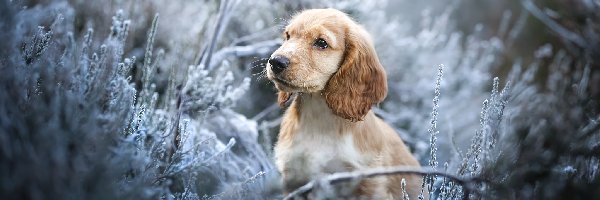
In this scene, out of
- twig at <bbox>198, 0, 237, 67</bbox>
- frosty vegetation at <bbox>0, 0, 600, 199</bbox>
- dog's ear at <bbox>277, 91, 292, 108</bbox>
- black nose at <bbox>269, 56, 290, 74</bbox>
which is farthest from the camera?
twig at <bbox>198, 0, 237, 67</bbox>

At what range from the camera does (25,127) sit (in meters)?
1.58

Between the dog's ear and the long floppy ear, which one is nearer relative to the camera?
the long floppy ear

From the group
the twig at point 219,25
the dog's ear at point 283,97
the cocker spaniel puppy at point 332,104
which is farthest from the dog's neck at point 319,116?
the twig at point 219,25

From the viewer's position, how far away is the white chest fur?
2559 mm

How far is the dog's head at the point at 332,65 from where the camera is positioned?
2.47m

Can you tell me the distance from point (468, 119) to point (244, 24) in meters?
2.10

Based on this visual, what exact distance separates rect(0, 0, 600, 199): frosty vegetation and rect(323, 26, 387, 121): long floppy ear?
285 millimetres

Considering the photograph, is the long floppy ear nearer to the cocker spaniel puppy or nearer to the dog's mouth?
the cocker spaniel puppy

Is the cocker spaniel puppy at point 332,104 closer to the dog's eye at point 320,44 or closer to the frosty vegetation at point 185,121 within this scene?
the dog's eye at point 320,44

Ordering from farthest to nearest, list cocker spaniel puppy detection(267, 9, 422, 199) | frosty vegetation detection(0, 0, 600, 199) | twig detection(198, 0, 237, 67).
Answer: twig detection(198, 0, 237, 67) → cocker spaniel puppy detection(267, 9, 422, 199) → frosty vegetation detection(0, 0, 600, 199)

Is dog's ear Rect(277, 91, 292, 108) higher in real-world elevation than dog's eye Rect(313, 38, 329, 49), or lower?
lower

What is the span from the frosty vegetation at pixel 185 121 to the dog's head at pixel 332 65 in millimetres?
282

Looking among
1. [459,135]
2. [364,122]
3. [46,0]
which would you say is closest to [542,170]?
[364,122]

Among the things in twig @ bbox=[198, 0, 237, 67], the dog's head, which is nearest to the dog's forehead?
the dog's head
